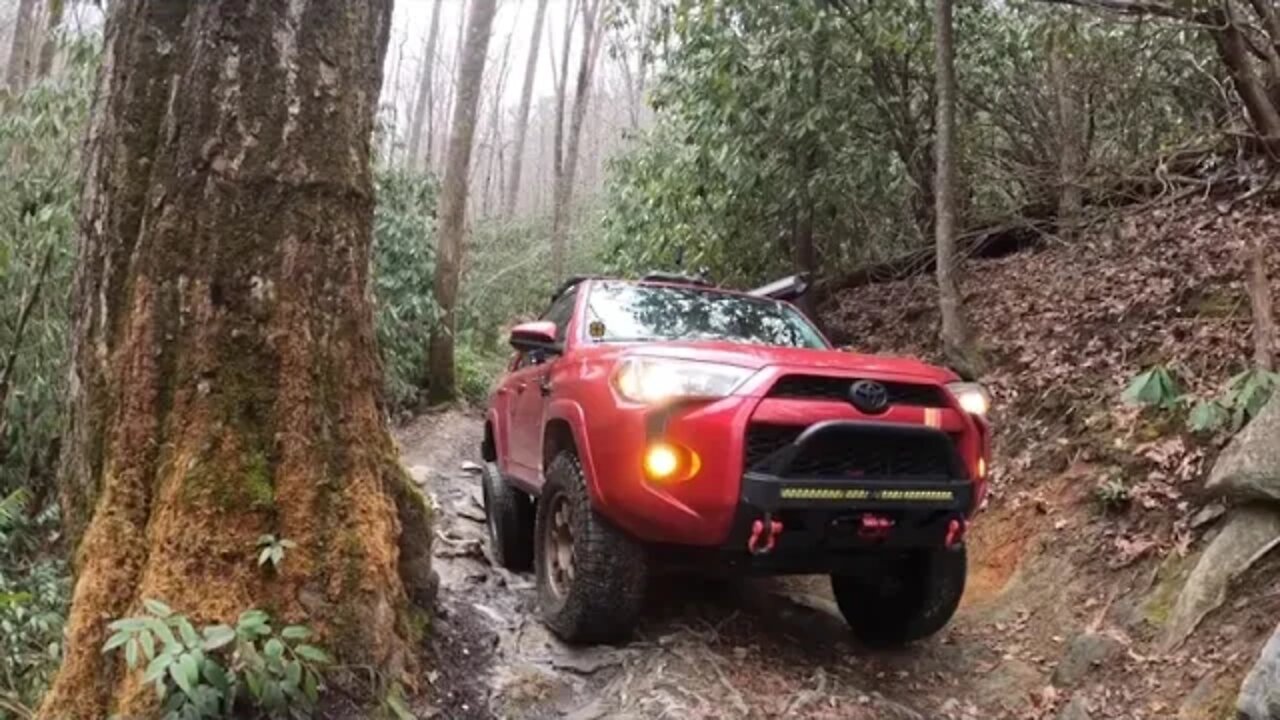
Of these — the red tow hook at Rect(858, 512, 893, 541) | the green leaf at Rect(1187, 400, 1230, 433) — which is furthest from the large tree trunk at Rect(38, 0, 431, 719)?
the green leaf at Rect(1187, 400, 1230, 433)

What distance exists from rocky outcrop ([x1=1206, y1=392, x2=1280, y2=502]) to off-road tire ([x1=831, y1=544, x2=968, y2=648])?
1262mm

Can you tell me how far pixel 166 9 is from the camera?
3480 millimetres

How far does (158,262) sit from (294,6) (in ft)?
3.39

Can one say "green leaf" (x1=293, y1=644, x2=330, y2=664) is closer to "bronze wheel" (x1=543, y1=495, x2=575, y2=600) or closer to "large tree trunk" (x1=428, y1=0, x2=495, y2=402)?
"bronze wheel" (x1=543, y1=495, x2=575, y2=600)

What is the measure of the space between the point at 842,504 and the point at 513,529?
9.40 feet

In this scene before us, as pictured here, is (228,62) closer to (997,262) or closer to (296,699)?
(296,699)

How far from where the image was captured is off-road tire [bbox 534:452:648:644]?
414cm

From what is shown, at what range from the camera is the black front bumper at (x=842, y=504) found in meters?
3.76

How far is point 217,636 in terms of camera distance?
281 centimetres

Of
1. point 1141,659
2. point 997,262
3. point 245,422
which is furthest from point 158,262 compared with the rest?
point 997,262

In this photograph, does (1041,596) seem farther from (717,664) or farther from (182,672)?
(182,672)

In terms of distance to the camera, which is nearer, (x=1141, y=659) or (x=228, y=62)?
(x=228, y=62)

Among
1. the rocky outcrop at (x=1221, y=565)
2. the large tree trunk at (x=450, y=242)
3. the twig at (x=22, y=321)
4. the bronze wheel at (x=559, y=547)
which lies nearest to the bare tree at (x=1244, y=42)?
the rocky outcrop at (x=1221, y=565)

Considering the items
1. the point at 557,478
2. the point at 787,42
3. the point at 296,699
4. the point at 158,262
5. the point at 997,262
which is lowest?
the point at 296,699
